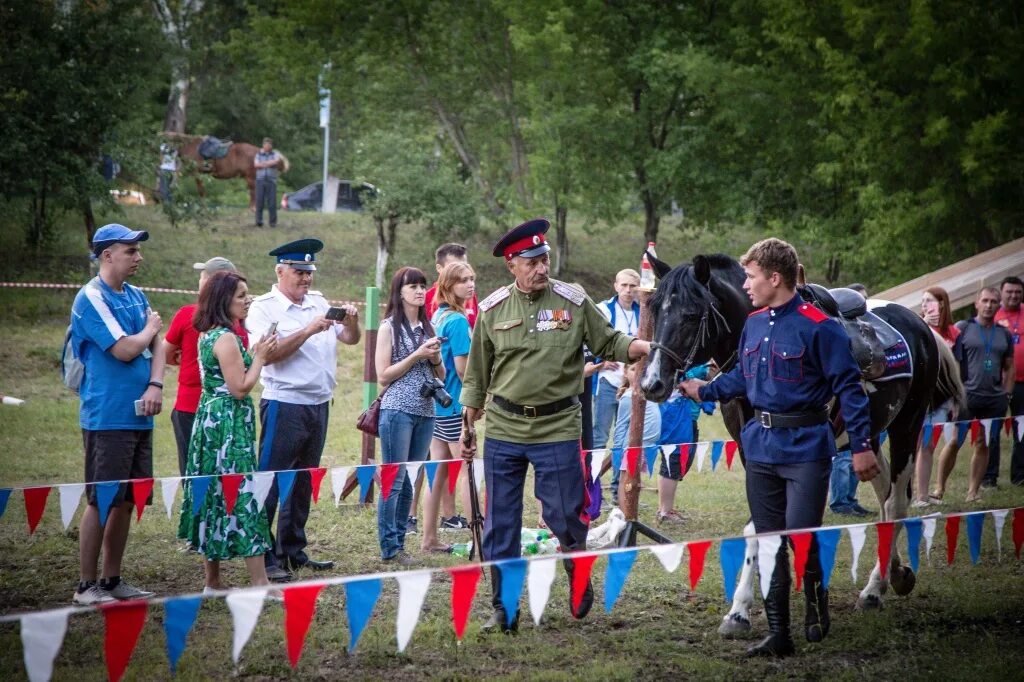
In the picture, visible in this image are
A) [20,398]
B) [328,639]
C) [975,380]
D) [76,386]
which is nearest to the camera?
[328,639]

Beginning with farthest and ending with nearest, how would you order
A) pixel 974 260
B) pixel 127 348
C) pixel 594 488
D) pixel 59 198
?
pixel 59 198 → pixel 974 260 → pixel 594 488 → pixel 127 348

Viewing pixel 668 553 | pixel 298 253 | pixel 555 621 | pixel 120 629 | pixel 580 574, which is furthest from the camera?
pixel 298 253

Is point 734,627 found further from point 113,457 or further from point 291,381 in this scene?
point 113,457

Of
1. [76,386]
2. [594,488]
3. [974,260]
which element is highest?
[974,260]

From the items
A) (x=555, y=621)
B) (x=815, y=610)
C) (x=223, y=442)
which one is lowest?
(x=555, y=621)

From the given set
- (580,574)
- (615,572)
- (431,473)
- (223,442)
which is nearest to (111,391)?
(223,442)

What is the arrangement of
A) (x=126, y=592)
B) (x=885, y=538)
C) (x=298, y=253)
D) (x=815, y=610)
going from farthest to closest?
(x=298, y=253) → (x=126, y=592) → (x=815, y=610) → (x=885, y=538)

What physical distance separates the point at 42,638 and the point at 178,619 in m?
0.54

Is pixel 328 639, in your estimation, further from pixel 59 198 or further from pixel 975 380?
pixel 59 198

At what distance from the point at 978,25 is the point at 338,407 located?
37.7ft

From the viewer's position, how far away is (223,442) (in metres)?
6.18

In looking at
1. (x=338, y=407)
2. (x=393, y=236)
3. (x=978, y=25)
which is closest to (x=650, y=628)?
(x=338, y=407)

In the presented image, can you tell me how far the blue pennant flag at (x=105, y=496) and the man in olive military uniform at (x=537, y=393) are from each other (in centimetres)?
219

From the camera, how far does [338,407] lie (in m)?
14.6
